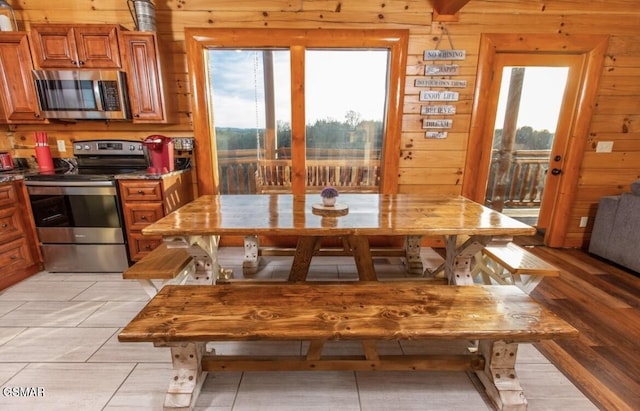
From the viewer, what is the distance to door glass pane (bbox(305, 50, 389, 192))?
305 cm

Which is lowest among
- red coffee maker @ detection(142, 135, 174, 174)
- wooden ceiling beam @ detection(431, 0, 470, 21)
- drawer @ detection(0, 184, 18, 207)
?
drawer @ detection(0, 184, 18, 207)

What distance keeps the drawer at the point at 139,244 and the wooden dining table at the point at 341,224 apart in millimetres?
966

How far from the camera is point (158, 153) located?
111 inches

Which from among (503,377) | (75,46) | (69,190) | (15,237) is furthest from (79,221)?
(503,377)

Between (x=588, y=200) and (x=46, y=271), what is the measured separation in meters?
5.56

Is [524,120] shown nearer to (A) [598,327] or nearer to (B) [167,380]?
(A) [598,327]

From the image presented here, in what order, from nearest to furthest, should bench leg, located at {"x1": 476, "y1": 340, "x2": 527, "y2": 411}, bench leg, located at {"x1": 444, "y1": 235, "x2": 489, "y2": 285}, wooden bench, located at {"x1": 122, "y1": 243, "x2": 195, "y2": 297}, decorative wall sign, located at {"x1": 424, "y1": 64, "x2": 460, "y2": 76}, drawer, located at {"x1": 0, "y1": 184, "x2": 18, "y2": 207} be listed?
bench leg, located at {"x1": 476, "y1": 340, "x2": 527, "y2": 411} → wooden bench, located at {"x1": 122, "y1": 243, "x2": 195, "y2": 297} → bench leg, located at {"x1": 444, "y1": 235, "x2": 489, "y2": 285} → drawer, located at {"x1": 0, "y1": 184, "x2": 18, "y2": 207} → decorative wall sign, located at {"x1": 424, "y1": 64, "x2": 460, "y2": 76}

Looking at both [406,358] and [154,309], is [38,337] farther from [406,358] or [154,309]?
[406,358]

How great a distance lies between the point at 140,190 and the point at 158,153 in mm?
404

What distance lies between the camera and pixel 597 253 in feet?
10.1

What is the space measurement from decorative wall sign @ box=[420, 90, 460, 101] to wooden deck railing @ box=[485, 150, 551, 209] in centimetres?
86

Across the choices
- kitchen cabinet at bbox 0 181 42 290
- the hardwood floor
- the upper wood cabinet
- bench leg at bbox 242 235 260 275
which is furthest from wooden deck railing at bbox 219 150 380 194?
the hardwood floor

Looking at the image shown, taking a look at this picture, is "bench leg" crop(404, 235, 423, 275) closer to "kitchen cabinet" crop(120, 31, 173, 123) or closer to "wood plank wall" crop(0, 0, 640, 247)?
"wood plank wall" crop(0, 0, 640, 247)

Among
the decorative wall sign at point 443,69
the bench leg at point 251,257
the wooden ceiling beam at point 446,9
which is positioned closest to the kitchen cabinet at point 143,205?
the bench leg at point 251,257
